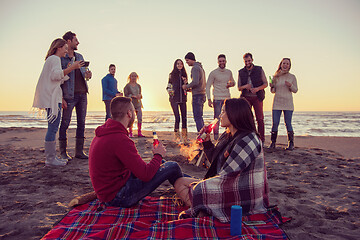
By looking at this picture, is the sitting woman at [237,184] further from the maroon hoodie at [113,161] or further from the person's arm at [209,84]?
the person's arm at [209,84]

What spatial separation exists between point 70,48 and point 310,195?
16.4ft

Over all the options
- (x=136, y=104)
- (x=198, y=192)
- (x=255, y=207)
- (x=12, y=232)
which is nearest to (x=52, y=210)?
(x=12, y=232)

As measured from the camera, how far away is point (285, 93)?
6.58 meters

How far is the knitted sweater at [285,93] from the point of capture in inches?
257

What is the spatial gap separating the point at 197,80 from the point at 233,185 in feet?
15.2

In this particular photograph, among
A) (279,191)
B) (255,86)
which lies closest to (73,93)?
(279,191)

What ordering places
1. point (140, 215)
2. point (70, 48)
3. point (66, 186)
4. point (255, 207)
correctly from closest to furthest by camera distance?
point (255, 207) → point (140, 215) → point (66, 186) → point (70, 48)

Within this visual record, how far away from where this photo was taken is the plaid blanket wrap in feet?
7.75

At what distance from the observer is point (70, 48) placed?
4.97 metres

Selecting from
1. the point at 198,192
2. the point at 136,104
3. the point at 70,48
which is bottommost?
the point at 198,192

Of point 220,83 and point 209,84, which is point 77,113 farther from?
point 220,83

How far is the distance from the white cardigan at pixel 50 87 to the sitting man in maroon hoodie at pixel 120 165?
7.62 feet

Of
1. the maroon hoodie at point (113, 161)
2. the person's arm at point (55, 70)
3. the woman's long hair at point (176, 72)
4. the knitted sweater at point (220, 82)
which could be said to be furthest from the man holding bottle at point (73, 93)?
the knitted sweater at point (220, 82)

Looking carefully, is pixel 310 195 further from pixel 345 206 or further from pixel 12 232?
pixel 12 232
